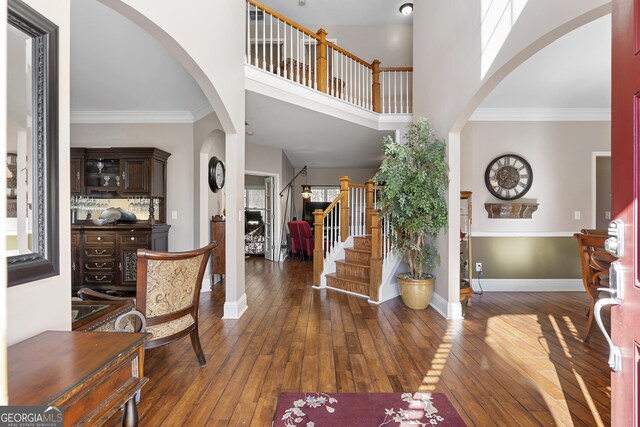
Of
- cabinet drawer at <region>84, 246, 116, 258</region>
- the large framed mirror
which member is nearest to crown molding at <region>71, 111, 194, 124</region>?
cabinet drawer at <region>84, 246, 116, 258</region>

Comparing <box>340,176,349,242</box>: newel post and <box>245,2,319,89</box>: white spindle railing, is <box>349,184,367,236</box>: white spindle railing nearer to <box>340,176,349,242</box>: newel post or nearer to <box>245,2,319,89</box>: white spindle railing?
<box>340,176,349,242</box>: newel post

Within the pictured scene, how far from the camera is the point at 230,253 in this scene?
3354 mm

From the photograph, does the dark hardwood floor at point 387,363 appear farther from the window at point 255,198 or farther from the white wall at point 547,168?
the window at point 255,198

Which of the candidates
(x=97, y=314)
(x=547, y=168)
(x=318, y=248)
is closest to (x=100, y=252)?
(x=318, y=248)

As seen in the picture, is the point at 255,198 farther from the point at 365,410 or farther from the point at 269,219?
the point at 365,410

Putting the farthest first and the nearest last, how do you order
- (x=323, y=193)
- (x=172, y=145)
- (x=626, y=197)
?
(x=323, y=193) → (x=172, y=145) → (x=626, y=197)

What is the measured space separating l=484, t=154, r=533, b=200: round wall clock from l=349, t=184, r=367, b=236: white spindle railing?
1.96 metres

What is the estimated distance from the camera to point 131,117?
177 inches

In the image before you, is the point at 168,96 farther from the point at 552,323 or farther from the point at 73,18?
the point at 552,323

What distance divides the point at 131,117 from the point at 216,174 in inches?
56.5

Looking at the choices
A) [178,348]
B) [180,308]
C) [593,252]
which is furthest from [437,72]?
[178,348]

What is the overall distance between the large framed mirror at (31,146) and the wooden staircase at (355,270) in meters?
3.58

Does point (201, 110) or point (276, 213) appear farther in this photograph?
point (276, 213)

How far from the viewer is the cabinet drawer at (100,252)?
13.1 ft
